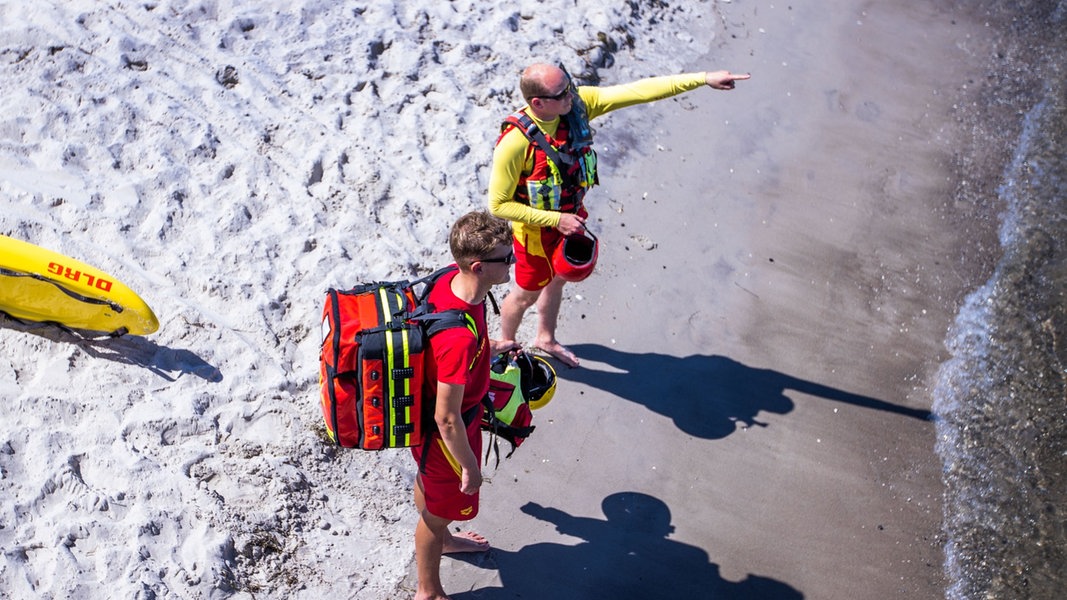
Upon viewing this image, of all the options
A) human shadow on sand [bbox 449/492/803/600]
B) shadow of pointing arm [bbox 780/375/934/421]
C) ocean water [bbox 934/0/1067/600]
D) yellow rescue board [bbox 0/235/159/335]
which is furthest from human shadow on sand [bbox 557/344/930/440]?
yellow rescue board [bbox 0/235/159/335]

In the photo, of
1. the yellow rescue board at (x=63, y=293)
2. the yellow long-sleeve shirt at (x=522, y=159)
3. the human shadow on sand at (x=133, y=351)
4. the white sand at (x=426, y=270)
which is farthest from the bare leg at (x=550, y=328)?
the yellow rescue board at (x=63, y=293)

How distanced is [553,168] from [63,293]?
103 inches

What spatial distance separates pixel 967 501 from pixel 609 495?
227cm

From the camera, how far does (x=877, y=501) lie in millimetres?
5750

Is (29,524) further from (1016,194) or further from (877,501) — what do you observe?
(1016,194)

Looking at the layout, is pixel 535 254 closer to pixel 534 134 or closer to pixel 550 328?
pixel 534 134

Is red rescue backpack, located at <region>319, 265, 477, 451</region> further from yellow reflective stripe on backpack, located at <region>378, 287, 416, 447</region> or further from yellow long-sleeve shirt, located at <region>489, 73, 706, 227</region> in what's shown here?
yellow long-sleeve shirt, located at <region>489, 73, 706, 227</region>

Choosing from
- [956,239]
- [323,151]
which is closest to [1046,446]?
[956,239]

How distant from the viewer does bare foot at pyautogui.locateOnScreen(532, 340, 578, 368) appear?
236 inches

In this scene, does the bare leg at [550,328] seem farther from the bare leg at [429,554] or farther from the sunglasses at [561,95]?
the bare leg at [429,554]

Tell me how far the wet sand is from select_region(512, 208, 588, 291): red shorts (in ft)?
2.72

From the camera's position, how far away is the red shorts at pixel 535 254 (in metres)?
5.17

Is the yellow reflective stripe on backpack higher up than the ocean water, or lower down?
higher up

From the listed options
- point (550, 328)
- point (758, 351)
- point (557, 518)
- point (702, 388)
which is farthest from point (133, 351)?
point (758, 351)
